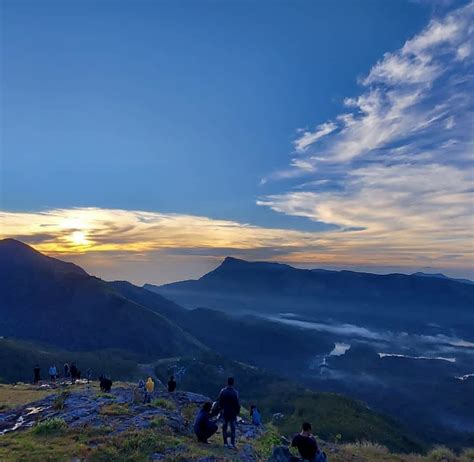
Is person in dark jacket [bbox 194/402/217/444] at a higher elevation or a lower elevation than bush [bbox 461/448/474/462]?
higher

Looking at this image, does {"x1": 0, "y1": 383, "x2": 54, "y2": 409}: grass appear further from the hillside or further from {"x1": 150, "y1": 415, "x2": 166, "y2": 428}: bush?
{"x1": 150, "y1": 415, "x2": 166, "y2": 428}: bush

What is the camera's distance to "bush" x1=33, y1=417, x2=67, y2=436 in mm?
19781

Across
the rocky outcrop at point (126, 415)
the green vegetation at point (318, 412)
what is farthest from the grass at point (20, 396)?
the green vegetation at point (318, 412)

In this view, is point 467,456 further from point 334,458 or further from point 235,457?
point 235,457

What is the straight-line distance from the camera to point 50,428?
20047 millimetres

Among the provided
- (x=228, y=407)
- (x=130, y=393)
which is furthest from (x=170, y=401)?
(x=228, y=407)

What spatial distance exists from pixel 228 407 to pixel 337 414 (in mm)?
96718

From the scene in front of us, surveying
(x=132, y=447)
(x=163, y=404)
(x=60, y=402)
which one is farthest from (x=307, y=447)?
(x=60, y=402)

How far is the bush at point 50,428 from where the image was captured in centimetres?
1978

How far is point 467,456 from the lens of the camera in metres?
29.0

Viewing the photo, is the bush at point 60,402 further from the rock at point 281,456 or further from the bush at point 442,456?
the bush at point 442,456

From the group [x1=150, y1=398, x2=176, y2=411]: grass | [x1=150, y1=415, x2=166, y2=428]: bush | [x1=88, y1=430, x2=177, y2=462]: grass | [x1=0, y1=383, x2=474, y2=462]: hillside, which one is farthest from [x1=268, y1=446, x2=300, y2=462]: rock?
[x1=150, y1=398, x2=176, y2=411]: grass

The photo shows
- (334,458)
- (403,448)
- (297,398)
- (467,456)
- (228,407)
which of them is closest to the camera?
(228,407)

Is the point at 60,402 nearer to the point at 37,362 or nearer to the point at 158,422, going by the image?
the point at 158,422
